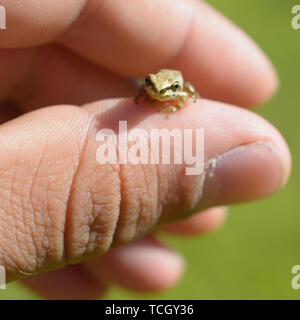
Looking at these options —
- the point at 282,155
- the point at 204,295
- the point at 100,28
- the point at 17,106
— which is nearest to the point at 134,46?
the point at 100,28

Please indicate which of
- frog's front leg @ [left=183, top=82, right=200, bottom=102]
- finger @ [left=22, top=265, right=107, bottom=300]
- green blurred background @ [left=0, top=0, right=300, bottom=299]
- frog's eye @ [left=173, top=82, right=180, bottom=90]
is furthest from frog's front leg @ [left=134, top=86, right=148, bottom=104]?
green blurred background @ [left=0, top=0, right=300, bottom=299]

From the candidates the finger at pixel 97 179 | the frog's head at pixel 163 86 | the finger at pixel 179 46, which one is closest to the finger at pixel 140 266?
the finger at pixel 97 179

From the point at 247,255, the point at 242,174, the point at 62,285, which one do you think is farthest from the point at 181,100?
the point at 247,255

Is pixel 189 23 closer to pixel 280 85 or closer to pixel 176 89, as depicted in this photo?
pixel 176 89

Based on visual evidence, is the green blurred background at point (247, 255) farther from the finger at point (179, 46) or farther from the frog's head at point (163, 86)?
the frog's head at point (163, 86)

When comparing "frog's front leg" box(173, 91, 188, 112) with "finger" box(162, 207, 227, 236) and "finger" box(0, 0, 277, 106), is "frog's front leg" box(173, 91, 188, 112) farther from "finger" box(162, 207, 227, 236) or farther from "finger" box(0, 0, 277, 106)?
"finger" box(162, 207, 227, 236)

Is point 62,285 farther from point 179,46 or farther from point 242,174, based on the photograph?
A: point 179,46
